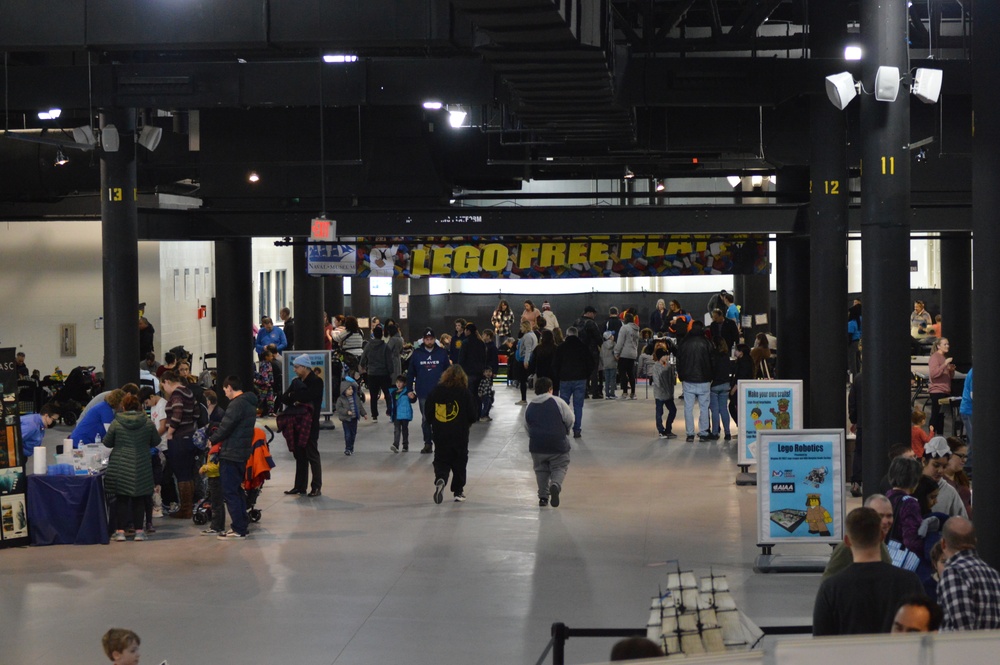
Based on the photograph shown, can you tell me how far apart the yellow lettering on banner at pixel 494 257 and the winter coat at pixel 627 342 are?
442 cm

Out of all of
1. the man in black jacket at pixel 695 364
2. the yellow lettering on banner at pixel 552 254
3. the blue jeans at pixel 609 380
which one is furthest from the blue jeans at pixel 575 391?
the blue jeans at pixel 609 380

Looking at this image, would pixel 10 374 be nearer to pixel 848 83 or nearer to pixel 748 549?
pixel 748 549

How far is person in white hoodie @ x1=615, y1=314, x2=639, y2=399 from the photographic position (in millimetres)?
23891

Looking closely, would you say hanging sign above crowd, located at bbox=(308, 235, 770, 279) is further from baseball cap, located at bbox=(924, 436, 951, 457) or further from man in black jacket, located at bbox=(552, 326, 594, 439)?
baseball cap, located at bbox=(924, 436, 951, 457)

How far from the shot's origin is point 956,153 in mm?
15898

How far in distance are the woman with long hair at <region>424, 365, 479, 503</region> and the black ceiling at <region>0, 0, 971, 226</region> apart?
280 cm

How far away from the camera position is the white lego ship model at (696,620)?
561cm

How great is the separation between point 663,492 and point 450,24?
563cm

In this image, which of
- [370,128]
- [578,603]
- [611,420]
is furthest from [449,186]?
[578,603]

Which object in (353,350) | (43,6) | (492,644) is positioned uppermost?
(43,6)

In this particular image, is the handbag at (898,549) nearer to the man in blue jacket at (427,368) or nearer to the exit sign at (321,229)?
the exit sign at (321,229)

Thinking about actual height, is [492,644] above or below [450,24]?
below

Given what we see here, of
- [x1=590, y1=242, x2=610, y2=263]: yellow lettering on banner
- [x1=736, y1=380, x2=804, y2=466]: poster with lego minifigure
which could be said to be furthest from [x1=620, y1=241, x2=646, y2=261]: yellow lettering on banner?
[x1=736, y1=380, x2=804, y2=466]: poster with lego minifigure

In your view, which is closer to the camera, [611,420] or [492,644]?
[492,644]
